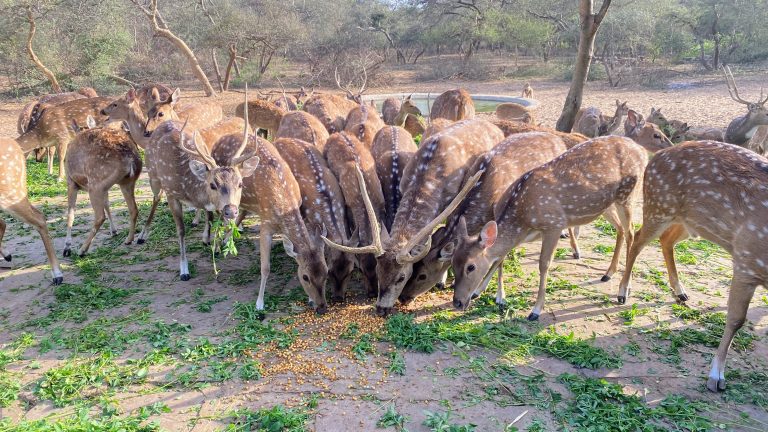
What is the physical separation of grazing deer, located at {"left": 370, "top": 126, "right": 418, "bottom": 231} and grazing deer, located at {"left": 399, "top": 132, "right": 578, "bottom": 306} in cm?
77

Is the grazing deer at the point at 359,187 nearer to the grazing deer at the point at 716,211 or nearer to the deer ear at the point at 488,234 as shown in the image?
the deer ear at the point at 488,234

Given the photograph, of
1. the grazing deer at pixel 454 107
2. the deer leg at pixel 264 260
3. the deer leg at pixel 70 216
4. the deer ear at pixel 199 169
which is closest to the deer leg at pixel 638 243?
the deer leg at pixel 264 260

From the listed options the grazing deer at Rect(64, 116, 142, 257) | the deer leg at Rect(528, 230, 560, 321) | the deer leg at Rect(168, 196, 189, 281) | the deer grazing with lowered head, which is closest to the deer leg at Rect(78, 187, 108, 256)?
the grazing deer at Rect(64, 116, 142, 257)

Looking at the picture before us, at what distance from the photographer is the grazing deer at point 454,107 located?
1234 cm

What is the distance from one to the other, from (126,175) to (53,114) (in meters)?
A: 4.67

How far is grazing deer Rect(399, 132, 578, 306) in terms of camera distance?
5.93 metres

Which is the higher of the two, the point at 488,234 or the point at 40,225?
the point at 488,234

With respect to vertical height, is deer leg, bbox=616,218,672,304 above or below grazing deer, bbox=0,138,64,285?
below

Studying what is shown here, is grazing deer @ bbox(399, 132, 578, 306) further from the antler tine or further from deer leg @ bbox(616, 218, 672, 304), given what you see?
deer leg @ bbox(616, 218, 672, 304)

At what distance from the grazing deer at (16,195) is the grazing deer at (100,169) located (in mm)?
743

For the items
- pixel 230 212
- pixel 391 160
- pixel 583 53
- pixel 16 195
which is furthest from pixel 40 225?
pixel 583 53

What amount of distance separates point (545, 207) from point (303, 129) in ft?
13.7

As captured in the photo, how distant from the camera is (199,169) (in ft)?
20.7

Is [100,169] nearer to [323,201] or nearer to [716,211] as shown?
[323,201]
